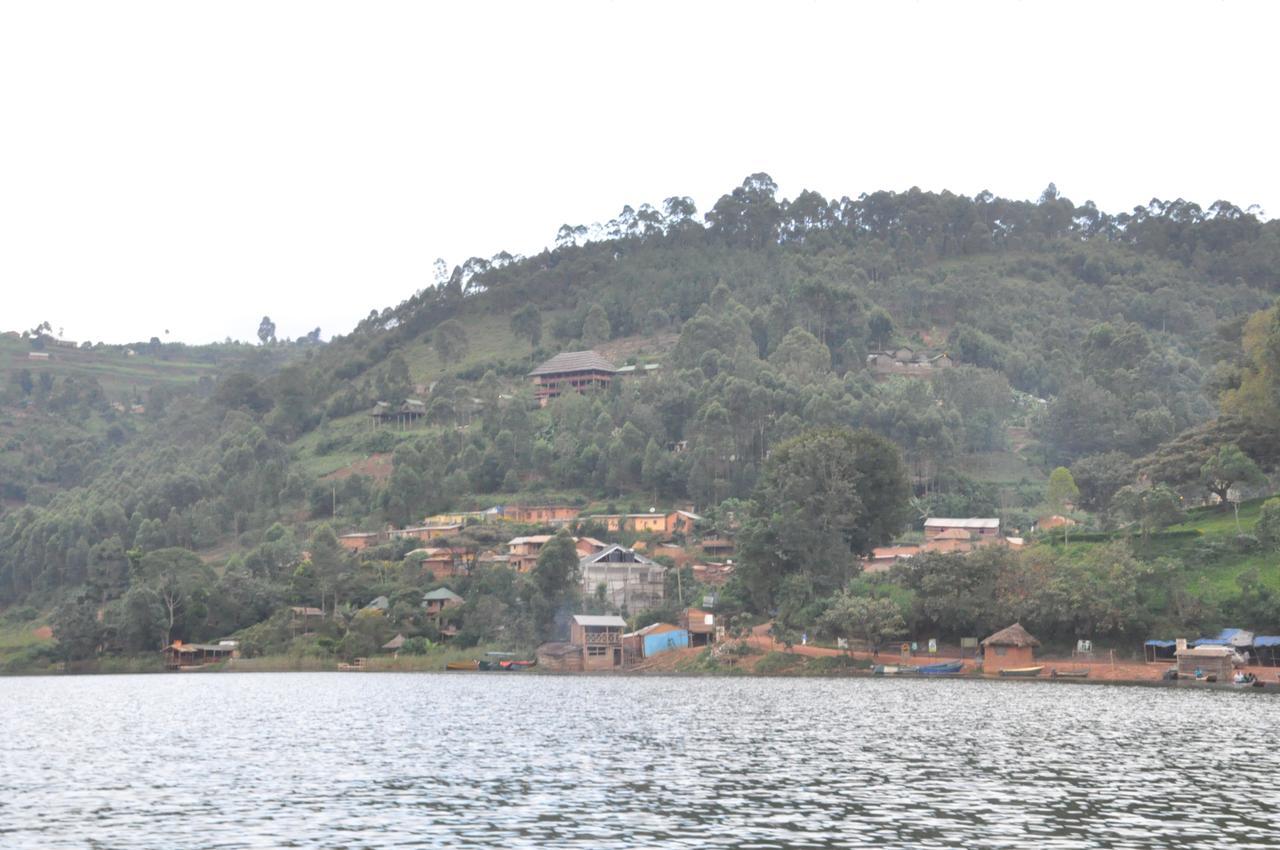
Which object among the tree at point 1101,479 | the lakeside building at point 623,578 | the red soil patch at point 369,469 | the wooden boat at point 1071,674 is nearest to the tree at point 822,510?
the lakeside building at point 623,578

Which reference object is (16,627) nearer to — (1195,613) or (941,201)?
(1195,613)

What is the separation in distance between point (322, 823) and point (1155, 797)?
15.7 metres

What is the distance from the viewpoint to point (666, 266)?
165 metres

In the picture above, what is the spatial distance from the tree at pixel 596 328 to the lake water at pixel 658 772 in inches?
4065

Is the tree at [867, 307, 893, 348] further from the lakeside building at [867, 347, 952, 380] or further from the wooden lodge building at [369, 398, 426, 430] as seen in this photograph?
the wooden lodge building at [369, 398, 426, 430]

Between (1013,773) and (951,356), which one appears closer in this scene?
(1013,773)

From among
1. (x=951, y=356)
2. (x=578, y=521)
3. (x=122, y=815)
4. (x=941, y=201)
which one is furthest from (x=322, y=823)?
(x=941, y=201)

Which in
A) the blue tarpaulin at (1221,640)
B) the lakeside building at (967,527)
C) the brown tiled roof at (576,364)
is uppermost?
the brown tiled roof at (576,364)

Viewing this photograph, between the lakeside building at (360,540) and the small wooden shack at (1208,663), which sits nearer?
the small wooden shack at (1208,663)

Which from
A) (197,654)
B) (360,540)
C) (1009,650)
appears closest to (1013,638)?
(1009,650)

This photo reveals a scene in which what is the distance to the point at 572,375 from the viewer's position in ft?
456

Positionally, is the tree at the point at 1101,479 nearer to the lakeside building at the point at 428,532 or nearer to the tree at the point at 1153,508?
the tree at the point at 1153,508

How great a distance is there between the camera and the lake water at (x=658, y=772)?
74.2 feet

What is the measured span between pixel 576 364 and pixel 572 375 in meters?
1.25
